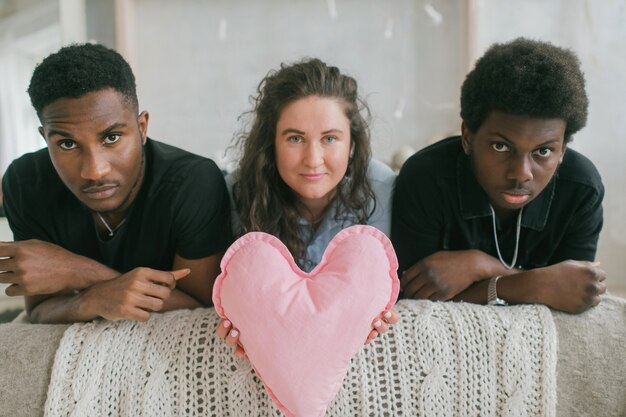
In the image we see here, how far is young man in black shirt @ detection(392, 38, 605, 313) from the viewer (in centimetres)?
110

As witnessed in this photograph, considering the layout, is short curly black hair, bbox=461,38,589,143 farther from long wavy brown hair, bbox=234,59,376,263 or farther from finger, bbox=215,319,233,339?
finger, bbox=215,319,233,339

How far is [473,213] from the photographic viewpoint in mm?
1240

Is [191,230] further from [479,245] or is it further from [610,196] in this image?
[610,196]

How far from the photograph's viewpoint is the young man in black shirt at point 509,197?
3.62 feet

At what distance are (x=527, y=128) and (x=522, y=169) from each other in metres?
0.08

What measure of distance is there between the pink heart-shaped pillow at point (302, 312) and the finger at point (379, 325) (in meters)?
0.02

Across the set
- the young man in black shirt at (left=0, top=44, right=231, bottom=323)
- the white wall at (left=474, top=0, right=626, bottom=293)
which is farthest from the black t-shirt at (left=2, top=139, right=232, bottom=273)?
the white wall at (left=474, top=0, right=626, bottom=293)

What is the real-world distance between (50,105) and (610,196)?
2.18 meters

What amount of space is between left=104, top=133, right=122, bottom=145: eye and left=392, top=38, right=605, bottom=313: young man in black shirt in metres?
0.63

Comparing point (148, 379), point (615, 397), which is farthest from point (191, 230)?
point (615, 397)

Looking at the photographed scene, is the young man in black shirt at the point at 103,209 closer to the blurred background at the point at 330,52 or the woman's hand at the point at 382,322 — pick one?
the woman's hand at the point at 382,322

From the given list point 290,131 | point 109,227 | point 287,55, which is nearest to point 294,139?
point 290,131

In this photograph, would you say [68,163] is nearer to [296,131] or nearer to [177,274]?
[177,274]

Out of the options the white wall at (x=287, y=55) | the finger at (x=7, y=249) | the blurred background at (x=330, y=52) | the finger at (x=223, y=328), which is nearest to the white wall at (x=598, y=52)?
the blurred background at (x=330, y=52)
